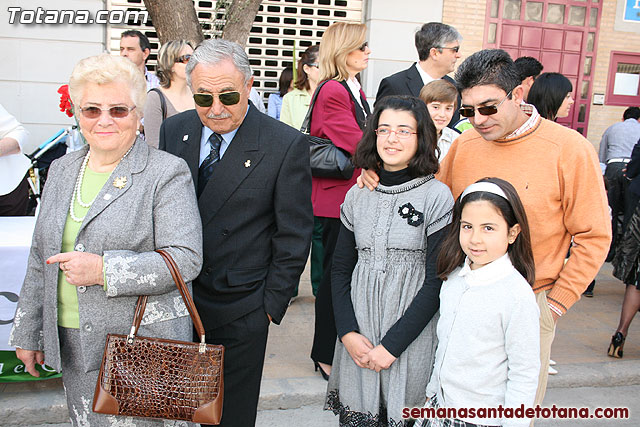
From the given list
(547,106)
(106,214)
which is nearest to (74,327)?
(106,214)

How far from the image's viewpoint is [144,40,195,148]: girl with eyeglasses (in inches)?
163

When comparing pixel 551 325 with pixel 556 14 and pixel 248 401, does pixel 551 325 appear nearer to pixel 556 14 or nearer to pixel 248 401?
pixel 248 401

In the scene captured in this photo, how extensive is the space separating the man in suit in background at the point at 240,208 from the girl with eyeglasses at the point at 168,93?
1659 mm

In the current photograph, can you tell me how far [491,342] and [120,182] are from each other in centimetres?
150

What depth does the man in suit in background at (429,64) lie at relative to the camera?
14.8 feet

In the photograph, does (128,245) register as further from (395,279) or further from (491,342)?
(491,342)

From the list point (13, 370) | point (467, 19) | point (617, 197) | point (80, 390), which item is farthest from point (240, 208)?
point (467, 19)

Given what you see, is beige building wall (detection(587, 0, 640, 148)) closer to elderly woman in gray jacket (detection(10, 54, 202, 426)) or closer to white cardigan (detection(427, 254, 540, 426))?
white cardigan (detection(427, 254, 540, 426))

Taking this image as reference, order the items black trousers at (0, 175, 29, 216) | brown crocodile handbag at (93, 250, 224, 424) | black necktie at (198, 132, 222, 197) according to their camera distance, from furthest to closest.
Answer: black trousers at (0, 175, 29, 216) → black necktie at (198, 132, 222, 197) → brown crocodile handbag at (93, 250, 224, 424)

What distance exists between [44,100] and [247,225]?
7531mm

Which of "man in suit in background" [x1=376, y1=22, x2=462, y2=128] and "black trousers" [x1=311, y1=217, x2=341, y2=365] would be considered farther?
"man in suit in background" [x1=376, y1=22, x2=462, y2=128]

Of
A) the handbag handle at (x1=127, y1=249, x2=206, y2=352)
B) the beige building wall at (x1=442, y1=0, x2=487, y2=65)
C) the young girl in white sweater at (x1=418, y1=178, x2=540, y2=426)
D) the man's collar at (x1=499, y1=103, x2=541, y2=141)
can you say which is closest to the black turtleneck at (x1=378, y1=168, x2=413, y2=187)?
the young girl in white sweater at (x1=418, y1=178, x2=540, y2=426)

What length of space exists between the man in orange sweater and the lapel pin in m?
1.41

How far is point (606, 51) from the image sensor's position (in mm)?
10586
